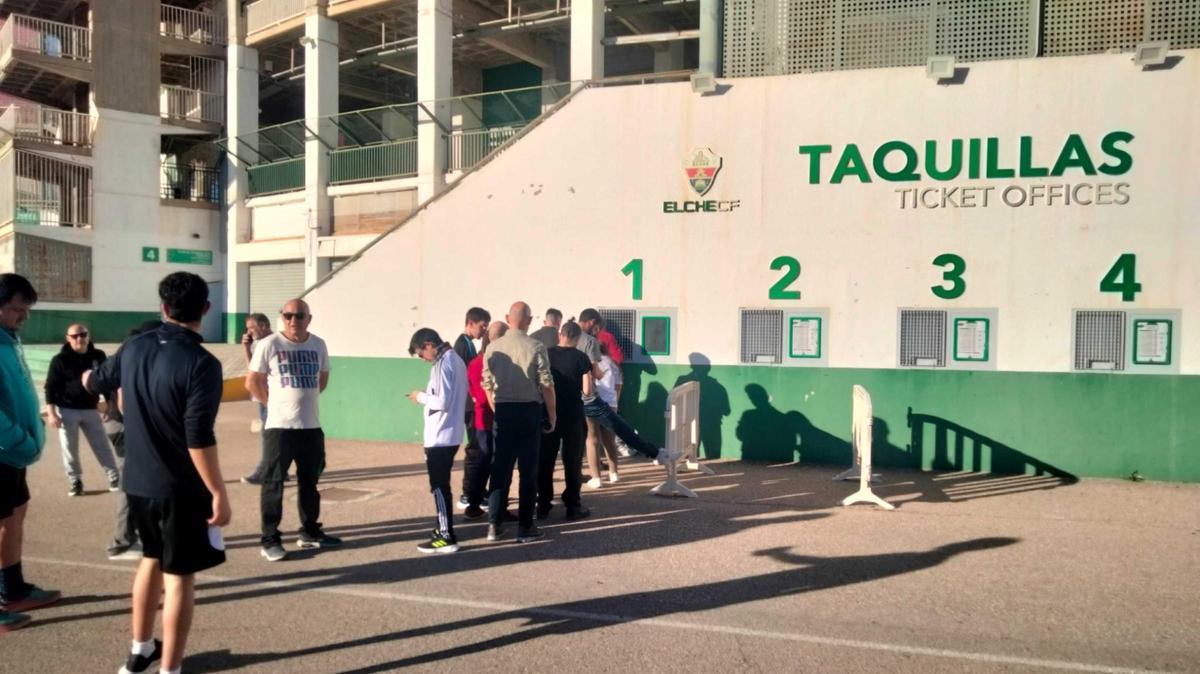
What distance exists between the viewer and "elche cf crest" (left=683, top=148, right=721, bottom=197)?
1050 centimetres

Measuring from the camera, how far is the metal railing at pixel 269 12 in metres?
25.6

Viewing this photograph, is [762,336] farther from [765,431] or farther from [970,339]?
Result: [970,339]

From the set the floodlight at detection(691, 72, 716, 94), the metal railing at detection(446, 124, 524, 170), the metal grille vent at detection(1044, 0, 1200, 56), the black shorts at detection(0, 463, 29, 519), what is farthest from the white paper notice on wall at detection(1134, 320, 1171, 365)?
the metal railing at detection(446, 124, 524, 170)

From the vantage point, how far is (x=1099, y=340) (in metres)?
9.32

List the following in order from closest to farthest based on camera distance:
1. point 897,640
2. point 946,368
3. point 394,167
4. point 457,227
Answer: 1. point 897,640
2. point 946,368
3. point 457,227
4. point 394,167

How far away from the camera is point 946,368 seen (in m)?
9.77

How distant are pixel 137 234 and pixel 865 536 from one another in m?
28.3

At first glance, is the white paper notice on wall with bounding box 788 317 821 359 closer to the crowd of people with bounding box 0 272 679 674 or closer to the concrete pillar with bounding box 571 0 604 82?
the crowd of people with bounding box 0 272 679 674

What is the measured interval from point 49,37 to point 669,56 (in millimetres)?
21134

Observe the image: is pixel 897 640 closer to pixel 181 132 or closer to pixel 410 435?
pixel 410 435

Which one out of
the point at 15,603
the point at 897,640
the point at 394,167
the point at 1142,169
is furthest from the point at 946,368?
the point at 394,167

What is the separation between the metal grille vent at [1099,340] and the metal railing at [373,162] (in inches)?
669

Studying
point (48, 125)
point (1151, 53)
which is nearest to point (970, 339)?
point (1151, 53)

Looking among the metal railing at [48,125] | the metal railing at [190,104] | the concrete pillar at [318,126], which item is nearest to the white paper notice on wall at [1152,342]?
the concrete pillar at [318,126]
